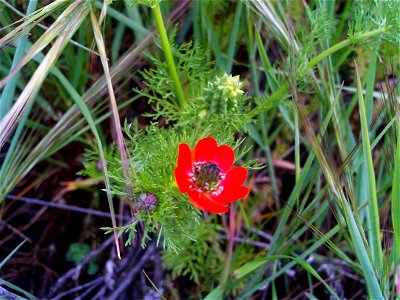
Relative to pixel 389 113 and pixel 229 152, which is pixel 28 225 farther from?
pixel 389 113


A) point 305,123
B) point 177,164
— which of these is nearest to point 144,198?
point 177,164

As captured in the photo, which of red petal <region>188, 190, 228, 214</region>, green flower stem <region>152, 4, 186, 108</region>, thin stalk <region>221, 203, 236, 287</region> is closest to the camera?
red petal <region>188, 190, 228, 214</region>

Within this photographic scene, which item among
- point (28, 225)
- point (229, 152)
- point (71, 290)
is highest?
point (229, 152)

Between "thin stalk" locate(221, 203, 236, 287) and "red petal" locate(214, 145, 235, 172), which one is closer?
"red petal" locate(214, 145, 235, 172)

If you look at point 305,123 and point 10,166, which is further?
point 10,166

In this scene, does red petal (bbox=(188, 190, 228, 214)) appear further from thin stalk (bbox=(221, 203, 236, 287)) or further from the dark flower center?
thin stalk (bbox=(221, 203, 236, 287))

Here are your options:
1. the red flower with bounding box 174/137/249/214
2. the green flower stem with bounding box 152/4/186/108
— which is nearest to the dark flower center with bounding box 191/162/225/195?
the red flower with bounding box 174/137/249/214

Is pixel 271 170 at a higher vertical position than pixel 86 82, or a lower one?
lower

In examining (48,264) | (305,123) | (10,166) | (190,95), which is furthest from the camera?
(48,264)
